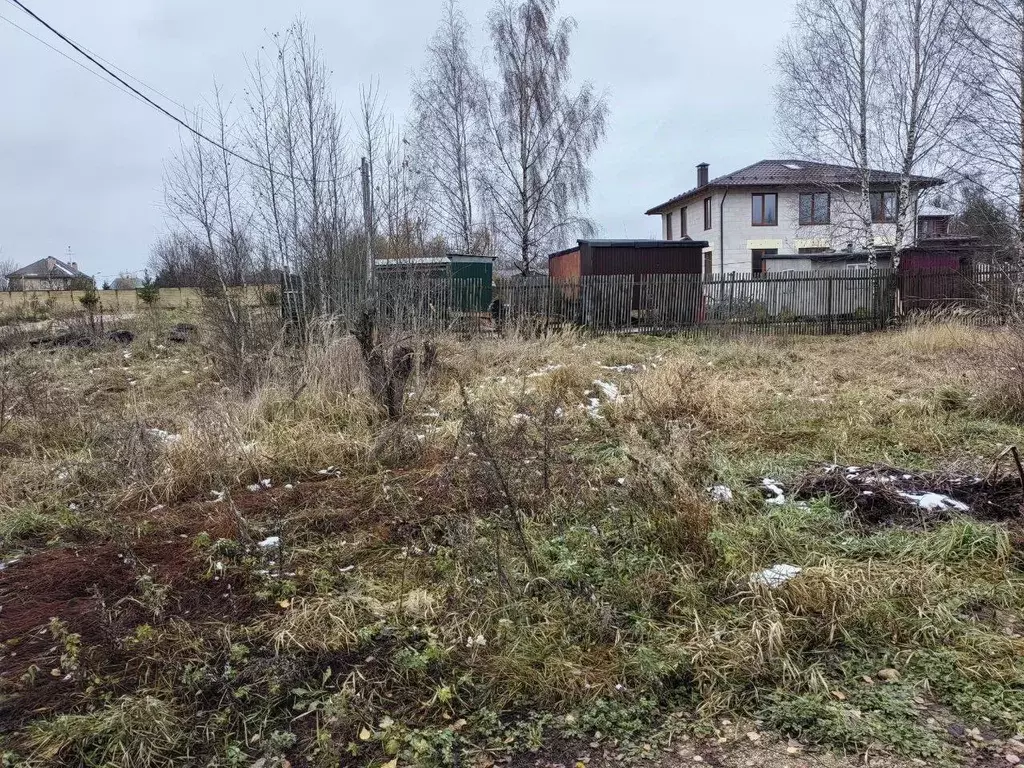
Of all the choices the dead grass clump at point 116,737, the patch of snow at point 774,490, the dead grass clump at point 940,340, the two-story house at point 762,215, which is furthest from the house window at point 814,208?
the dead grass clump at point 116,737

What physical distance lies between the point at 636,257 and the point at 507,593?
16515 millimetres

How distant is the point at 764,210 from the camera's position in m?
29.5

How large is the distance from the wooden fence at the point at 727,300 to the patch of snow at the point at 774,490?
949 cm

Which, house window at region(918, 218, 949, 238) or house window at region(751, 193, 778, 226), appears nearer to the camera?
house window at region(751, 193, 778, 226)

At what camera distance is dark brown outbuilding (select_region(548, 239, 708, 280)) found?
18109 mm

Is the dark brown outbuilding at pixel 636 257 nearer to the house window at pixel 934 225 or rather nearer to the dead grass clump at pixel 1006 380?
the dead grass clump at pixel 1006 380

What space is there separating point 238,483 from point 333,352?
2.41 meters

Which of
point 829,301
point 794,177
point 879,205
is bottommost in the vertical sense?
point 829,301

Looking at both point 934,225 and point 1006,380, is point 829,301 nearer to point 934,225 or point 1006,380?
point 1006,380

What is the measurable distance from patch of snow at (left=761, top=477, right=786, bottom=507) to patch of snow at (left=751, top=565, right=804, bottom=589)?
0.84 meters

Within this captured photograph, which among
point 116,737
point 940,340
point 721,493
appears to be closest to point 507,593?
point 116,737

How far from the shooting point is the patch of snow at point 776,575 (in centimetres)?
280

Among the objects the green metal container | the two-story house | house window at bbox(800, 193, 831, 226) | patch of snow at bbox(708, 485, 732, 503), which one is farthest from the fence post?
patch of snow at bbox(708, 485, 732, 503)

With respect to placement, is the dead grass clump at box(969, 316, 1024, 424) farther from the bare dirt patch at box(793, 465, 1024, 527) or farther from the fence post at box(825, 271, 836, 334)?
the fence post at box(825, 271, 836, 334)
